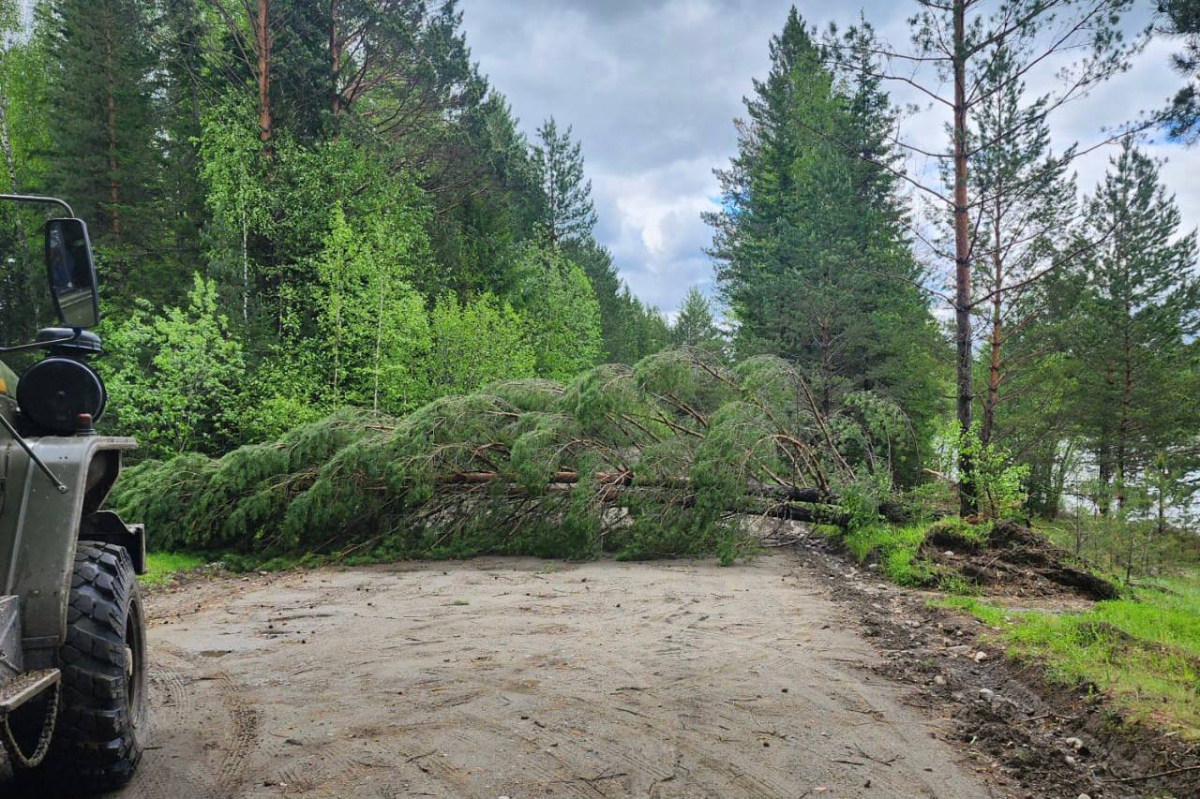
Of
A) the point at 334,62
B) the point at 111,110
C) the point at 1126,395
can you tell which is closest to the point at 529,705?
the point at 334,62

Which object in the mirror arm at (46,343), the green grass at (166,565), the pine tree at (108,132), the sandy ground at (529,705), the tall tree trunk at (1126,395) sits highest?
the pine tree at (108,132)

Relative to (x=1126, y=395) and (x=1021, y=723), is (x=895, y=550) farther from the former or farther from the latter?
(x=1126, y=395)

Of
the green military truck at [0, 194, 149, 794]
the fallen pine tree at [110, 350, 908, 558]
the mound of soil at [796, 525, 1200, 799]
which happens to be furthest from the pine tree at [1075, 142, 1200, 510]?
the green military truck at [0, 194, 149, 794]

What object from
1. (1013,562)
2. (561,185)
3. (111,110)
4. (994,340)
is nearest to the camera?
(1013,562)

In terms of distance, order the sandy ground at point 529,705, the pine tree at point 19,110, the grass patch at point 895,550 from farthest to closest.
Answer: the pine tree at point 19,110 → the grass patch at point 895,550 → the sandy ground at point 529,705

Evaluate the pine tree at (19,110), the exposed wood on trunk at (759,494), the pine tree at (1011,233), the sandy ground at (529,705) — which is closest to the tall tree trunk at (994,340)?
the pine tree at (1011,233)

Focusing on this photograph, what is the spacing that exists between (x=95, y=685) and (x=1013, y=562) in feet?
26.9

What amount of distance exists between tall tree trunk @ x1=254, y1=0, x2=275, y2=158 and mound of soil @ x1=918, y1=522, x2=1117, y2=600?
677 inches

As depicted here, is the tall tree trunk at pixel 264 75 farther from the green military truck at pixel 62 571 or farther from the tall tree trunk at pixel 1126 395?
the tall tree trunk at pixel 1126 395

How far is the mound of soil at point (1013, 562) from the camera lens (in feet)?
24.6

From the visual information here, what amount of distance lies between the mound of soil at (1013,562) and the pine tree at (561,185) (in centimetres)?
3259

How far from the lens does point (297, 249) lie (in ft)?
60.8

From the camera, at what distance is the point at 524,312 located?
84.7ft

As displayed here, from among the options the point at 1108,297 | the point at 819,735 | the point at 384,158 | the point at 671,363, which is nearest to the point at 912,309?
the point at 1108,297
